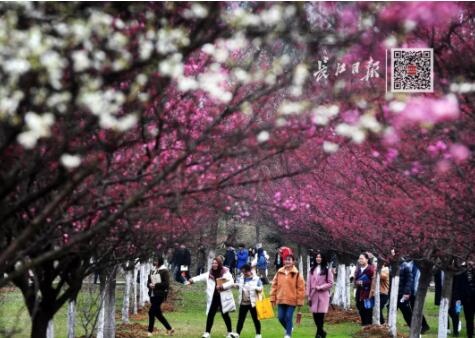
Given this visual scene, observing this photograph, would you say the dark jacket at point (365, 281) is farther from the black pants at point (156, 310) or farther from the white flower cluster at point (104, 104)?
the white flower cluster at point (104, 104)

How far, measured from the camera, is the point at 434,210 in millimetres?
10820

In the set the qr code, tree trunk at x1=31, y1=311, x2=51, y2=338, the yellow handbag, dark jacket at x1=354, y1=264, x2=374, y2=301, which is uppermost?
the qr code

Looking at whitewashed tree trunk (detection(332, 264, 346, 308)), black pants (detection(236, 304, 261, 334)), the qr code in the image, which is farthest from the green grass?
the qr code

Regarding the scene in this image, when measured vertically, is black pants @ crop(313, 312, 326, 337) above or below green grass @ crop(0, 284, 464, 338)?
above

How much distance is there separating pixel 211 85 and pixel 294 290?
1178 centimetres

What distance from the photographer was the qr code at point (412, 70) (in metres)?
8.50

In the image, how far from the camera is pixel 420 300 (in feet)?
54.5

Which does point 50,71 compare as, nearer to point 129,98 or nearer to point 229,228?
point 129,98

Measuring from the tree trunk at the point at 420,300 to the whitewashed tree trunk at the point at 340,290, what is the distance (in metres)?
Answer: 12.0

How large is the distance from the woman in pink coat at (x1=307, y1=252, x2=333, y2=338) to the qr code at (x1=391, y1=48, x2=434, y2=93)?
30.9ft

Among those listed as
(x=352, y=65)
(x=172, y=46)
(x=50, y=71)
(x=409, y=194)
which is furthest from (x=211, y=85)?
(x=409, y=194)

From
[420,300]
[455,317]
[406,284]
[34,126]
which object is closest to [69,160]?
[34,126]

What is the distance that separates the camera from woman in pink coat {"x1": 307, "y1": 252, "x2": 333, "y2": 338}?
17.9 m

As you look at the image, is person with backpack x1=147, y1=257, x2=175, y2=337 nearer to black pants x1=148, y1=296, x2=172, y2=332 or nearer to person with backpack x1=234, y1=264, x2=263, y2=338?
black pants x1=148, y1=296, x2=172, y2=332
